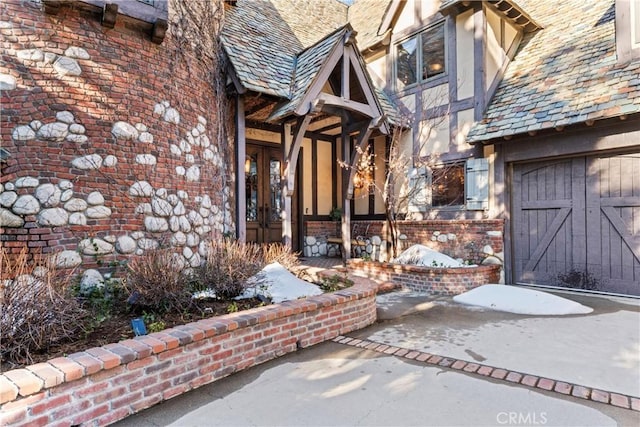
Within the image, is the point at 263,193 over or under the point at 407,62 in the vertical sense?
under

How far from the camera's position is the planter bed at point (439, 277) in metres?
6.08

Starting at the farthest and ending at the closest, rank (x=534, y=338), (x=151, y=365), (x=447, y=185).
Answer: (x=447, y=185) < (x=534, y=338) < (x=151, y=365)

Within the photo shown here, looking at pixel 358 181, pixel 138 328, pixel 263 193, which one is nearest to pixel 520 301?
pixel 138 328

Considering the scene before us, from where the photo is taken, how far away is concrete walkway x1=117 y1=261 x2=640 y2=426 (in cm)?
235

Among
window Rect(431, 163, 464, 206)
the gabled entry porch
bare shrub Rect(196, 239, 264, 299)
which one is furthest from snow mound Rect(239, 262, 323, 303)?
window Rect(431, 163, 464, 206)

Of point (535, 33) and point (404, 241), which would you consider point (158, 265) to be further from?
point (535, 33)

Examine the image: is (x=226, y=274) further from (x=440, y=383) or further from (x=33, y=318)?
(x=440, y=383)

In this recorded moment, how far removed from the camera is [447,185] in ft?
25.8

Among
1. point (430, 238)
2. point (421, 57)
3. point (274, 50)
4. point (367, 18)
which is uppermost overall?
point (367, 18)

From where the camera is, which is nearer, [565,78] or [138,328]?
[138,328]

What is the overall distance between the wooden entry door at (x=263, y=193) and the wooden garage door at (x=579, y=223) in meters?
5.04

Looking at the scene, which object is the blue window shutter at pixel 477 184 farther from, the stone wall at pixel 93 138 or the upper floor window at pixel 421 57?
the stone wall at pixel 93 138

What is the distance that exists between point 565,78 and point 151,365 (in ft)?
24.8

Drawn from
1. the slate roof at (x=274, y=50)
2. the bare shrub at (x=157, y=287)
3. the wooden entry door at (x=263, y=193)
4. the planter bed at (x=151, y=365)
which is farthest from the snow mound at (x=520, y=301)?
the wooden entry door at (x=263, y=193)
